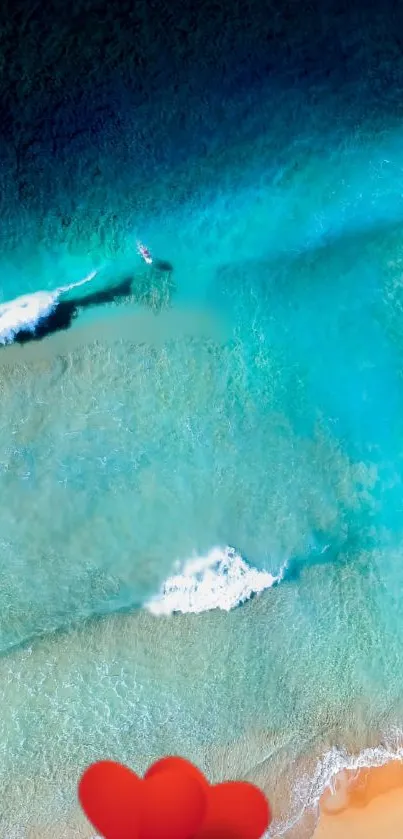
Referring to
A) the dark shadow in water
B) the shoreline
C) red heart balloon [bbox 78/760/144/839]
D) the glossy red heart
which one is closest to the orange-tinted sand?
the shoreline

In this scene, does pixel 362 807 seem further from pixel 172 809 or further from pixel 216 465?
pixel 216 465

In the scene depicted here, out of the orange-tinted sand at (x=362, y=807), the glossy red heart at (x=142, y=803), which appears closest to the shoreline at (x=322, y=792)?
the orange-tinted sand at (x=362, y=807)

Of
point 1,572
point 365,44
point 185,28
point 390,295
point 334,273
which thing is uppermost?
point 185,28

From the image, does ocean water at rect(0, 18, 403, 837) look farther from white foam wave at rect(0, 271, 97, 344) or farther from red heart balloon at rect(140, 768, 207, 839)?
red heart balloon at rect(140, 768, 207, 839)

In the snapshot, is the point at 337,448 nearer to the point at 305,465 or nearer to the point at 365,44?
the point at 305,465

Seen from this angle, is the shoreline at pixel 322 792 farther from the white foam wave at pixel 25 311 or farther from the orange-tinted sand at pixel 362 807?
the white foam wave at pixel 25 311

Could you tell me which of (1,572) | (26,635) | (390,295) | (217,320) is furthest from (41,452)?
(390,295)

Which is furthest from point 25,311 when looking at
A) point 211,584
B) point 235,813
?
point 235,813
